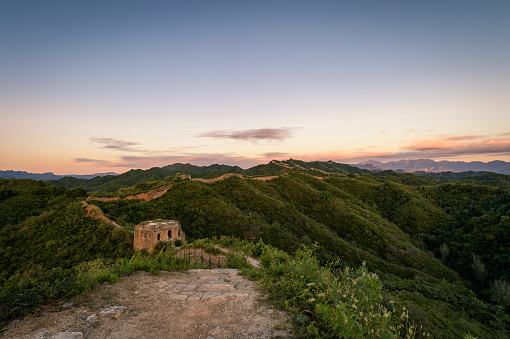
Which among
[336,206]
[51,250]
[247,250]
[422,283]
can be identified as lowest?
[422,283]

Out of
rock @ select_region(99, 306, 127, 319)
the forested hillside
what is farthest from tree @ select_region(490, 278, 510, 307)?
rock @ select_region(99, 306, 127, 319)

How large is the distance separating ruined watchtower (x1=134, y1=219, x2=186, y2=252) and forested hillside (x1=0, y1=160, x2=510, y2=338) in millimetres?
1227

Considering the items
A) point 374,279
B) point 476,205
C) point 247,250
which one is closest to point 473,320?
point 247,250

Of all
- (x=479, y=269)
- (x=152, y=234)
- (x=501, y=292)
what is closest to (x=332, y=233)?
(x=501, y=292)

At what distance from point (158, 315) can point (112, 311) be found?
934mm

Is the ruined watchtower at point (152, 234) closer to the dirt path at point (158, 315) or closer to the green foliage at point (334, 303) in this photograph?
the dirt path at point (158, 315)

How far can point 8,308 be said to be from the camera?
366cm

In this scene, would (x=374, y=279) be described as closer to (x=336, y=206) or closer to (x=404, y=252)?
(x=404, y=252)

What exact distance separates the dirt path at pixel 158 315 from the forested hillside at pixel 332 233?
190 inches

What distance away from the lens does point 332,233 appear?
2825cm

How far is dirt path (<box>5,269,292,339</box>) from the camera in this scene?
3.57 m

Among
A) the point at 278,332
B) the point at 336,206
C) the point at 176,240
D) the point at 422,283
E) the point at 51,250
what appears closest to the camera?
the point at 278,332

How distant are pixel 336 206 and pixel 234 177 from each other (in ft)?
60.1

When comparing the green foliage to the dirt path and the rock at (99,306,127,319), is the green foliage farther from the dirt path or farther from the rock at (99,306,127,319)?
the rock at (99,306,127,319)
